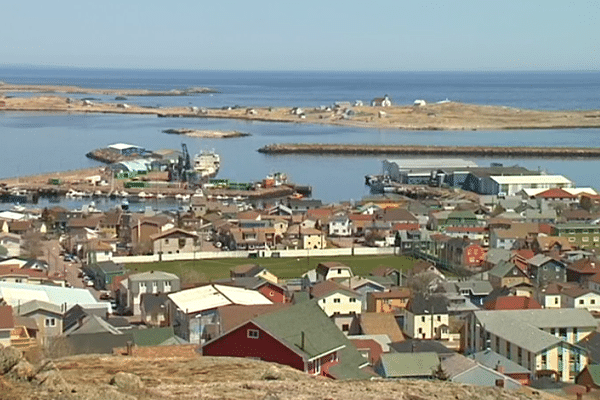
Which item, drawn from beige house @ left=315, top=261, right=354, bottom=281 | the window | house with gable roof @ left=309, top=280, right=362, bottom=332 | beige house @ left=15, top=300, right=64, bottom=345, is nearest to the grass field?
beige house @ left=315, top=261, right=354, bottom=281

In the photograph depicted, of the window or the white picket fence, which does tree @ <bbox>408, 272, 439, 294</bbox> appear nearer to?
the window

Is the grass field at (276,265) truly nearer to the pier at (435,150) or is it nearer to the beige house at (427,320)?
the beige house at (427,320)

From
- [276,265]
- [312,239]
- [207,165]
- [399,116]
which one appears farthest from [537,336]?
[399,116]

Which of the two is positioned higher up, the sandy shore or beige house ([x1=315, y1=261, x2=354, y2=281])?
beige house ([x1=315, y1=261, x2=354, y2=281])

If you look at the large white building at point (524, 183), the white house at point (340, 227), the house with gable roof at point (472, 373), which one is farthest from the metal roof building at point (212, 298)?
the large white building at point (524, 183)

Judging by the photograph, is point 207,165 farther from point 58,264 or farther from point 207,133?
point 58,264

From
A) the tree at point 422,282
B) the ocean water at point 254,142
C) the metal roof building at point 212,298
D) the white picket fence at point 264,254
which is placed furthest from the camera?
the ocean water at point 254,142
